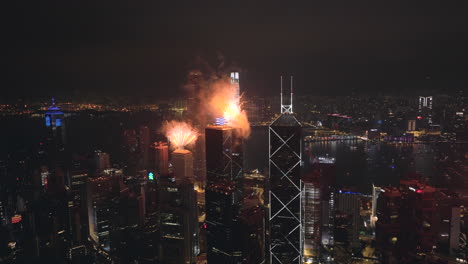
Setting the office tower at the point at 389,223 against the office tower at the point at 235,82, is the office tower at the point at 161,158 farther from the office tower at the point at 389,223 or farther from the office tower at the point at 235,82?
the office tower at the point at 389,223

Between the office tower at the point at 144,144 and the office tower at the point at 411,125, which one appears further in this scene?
the office tower at the point at 411,125

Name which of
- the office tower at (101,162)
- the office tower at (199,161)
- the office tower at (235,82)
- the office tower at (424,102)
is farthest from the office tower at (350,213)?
the office tower at (101,162)

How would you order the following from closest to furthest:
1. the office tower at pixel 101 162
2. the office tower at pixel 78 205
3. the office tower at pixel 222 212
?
1. the office tower at pixel 222 212
2. the office tower at pixel 78 205
3. the office tower at pixel 101 162

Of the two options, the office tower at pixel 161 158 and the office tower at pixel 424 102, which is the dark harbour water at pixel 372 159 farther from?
the office tower at pixel 161 158

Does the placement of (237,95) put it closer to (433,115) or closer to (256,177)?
(256,177)

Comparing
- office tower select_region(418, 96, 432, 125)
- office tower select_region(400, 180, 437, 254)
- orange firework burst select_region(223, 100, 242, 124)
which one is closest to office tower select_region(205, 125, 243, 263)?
orange firework burst select_region(223, 100, 242, 124)

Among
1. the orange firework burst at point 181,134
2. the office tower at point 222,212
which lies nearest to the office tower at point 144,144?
the orange firework burst at point 181,134

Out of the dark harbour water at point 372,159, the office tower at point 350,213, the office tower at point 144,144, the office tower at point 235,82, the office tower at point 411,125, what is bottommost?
the office tower at point 350,213

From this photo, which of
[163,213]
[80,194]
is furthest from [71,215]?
[163,213]

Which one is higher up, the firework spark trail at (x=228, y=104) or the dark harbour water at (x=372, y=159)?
the firework spark trail at (x=228, y=104)

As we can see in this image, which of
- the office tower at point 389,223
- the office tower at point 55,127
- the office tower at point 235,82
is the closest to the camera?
the office tower at point 389,223
